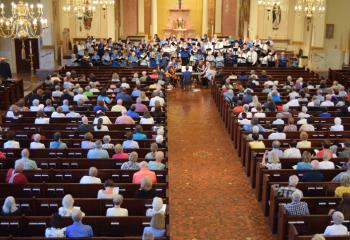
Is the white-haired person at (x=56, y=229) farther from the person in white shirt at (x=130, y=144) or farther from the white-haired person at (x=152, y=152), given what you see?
the person in white shirt at (x=130, y=144)

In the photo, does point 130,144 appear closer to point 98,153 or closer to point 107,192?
point 98,153

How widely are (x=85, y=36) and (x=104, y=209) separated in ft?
79.5

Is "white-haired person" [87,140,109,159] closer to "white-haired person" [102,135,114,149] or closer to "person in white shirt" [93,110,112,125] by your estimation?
"white-haired person" [102,135,114,149]

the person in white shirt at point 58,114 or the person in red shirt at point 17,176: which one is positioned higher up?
the person in white shirt at point 58,114

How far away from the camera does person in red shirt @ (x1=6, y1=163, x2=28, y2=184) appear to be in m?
8.74

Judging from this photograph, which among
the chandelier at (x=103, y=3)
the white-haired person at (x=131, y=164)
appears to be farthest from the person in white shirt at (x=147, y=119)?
the chandelier at (x=103, y=3)

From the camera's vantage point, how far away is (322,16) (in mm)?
25828

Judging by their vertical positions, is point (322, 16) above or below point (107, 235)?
above

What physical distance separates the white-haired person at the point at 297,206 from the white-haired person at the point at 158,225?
225 cm

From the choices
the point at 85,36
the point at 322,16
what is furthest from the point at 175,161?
the point at 85,36

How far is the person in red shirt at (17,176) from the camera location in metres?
8.74

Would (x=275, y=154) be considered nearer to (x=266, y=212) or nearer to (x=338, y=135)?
(x=266, y=212)

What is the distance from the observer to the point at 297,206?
25.8 feet

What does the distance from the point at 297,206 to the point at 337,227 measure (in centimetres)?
98
